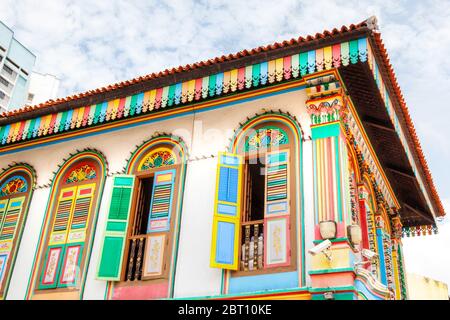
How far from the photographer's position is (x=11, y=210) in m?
10.3

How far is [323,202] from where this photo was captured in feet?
25.0

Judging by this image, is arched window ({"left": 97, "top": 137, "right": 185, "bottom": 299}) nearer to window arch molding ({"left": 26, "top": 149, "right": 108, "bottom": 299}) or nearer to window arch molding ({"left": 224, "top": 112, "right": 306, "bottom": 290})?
window arch molding ({"left": 26, "top": 149, "right": 108, "bottom": 299})

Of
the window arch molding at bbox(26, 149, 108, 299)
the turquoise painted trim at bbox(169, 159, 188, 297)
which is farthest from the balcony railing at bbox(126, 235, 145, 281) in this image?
the window arch molding at bbox(26, 149, 108, 299)

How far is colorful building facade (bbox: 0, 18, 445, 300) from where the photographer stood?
25.2 ft

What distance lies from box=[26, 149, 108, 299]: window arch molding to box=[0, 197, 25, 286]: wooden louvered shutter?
0.65 metres

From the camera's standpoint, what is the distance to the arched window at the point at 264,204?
7727 mm

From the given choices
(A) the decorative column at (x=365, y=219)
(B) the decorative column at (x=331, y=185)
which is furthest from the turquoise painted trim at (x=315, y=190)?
(A) the decorative column at (x=365, y=219)

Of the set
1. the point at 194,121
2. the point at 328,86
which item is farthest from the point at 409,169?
the point at 194,121

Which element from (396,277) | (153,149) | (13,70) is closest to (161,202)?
(153,149)

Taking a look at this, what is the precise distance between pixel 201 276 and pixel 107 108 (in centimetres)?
361

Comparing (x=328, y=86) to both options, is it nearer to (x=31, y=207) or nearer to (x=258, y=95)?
(x=258, y=95)

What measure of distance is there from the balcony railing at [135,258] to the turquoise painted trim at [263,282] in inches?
62.2

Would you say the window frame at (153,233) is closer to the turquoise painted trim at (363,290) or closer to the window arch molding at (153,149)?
the window arch molding at (153,149)

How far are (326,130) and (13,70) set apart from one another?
3796 centimetres
